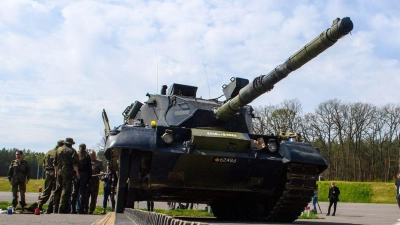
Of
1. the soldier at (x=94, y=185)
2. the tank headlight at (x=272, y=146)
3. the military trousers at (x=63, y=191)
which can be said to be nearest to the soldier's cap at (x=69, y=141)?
the military trousers at (x=63, y=191)

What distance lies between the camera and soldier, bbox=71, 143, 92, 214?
1344cm

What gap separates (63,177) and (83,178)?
119 cm

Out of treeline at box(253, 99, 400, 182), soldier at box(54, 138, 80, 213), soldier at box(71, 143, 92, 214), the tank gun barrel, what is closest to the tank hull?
the tank gun barrel

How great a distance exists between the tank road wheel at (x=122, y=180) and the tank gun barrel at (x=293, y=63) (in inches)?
92.5

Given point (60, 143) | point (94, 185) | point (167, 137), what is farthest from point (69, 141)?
point (167, 137)

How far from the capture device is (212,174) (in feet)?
34.0

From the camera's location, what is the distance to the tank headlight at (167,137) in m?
9.93

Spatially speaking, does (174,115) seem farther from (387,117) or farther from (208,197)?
(387,117)

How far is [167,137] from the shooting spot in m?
9.96

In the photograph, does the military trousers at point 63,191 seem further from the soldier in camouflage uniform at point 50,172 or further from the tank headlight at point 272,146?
the tank headlight at point 272,146

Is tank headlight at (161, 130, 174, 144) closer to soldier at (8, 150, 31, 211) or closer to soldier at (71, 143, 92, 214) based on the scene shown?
soldier at (71, 143, 92, 214)

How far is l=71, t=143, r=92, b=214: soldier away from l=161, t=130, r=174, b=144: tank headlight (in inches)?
167

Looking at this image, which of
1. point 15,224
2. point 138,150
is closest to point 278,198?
point 138,150

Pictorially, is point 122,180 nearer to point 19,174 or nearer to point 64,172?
point 64,172
